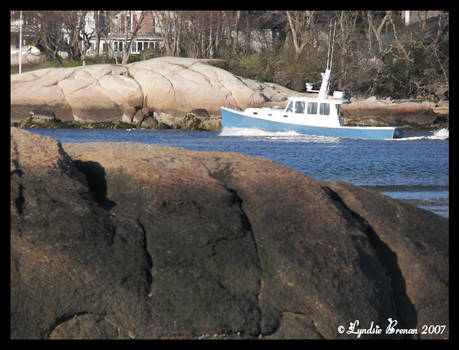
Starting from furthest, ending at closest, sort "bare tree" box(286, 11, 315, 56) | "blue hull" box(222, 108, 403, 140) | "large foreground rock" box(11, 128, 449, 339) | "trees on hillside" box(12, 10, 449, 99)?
"bare tree" box(286, 11, 315, 56)
"trees on hillside" box(12, 10, 449, 99)
"blue hull" box(222, 108, 403, 140)
"large foreground rock" box(11, 128, 449, 339)

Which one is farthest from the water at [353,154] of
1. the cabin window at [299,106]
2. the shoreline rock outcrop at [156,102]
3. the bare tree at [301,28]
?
the bare tree at [301,28]

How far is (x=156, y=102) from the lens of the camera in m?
40.6

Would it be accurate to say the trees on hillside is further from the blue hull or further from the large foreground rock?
the large foreground rock

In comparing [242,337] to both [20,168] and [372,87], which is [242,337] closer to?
[20,168]

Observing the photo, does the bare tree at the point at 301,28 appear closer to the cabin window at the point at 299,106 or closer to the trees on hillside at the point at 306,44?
the trees on hillside at the point at 306,44

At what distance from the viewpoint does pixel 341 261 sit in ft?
17.9

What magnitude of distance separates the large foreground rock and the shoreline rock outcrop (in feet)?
111

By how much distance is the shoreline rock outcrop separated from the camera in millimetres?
40219

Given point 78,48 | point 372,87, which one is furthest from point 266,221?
point 78,48

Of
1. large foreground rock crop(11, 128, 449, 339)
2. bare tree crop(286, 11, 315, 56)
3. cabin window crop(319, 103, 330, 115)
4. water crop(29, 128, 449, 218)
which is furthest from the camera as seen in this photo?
bare tree crop(286, 11, 315, 56)

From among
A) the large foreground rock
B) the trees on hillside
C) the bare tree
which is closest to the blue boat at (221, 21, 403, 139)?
the trees on hillside

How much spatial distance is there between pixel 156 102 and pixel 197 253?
35747mm

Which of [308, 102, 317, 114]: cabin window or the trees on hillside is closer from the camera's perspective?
[308, 102, 317, 114]: cabin window
